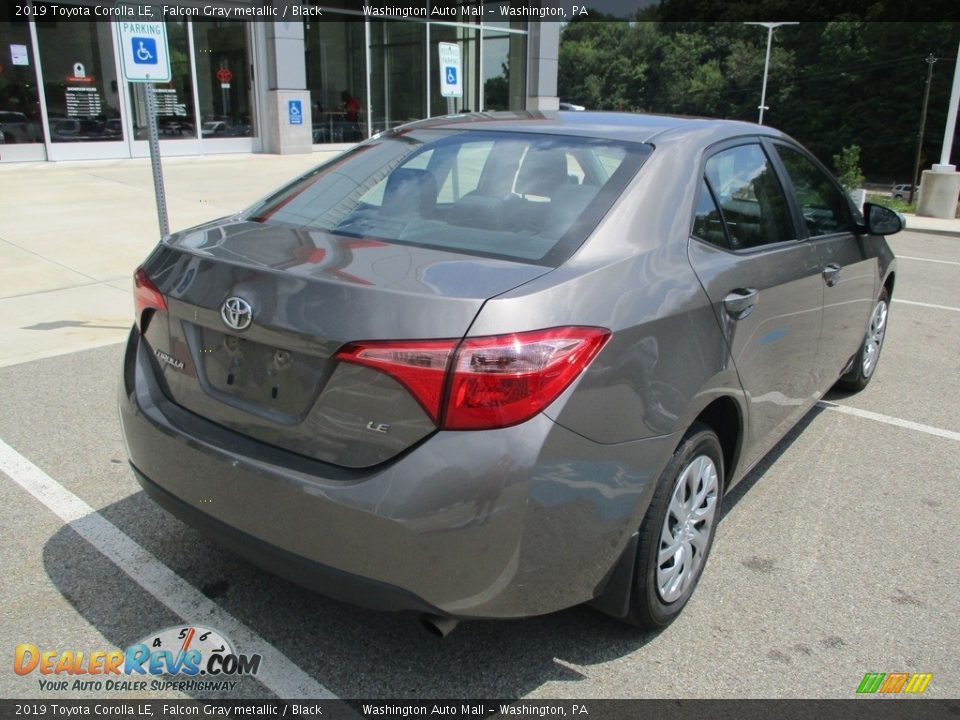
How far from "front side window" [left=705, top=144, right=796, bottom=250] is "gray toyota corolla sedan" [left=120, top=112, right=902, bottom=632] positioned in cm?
2

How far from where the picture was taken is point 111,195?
12.1m

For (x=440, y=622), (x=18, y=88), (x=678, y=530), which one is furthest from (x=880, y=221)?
(x=18, y=88)

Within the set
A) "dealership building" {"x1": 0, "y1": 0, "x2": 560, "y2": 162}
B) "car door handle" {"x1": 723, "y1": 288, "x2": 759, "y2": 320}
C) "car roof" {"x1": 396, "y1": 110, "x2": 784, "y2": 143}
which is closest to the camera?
"car door handle" {"x1": 723, "y1": 288, "x2": 759, "y2": 320}

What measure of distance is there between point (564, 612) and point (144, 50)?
4.54 metres

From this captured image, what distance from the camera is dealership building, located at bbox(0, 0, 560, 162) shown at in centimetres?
1520

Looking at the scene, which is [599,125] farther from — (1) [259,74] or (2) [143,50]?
(1) [259,74]

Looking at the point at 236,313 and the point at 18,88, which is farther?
the point at 18,88

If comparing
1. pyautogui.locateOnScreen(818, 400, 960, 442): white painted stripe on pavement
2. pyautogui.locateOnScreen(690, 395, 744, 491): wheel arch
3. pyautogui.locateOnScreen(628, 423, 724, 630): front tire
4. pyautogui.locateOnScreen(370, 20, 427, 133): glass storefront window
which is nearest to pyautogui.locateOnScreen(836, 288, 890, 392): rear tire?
pyautogui.locateOnScreen(818, 400, 960, 442): white painted stripe on pavement

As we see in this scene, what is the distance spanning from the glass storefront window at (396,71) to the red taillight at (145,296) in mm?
19851

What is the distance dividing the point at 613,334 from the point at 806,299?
5.23 feet

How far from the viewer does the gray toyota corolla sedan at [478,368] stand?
2039 millimetres

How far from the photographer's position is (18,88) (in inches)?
591

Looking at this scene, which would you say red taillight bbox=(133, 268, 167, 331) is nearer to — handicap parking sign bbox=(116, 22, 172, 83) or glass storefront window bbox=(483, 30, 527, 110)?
handicap parking sign bbox=(116, 22, 172, 83)

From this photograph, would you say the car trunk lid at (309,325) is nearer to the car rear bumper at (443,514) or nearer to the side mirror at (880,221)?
the car rear bumper at (443,514)
